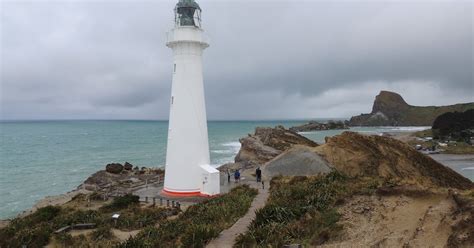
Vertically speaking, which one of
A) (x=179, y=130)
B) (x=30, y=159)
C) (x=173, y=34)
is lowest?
(x=30, y=159)

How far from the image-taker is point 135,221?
15.8 metres

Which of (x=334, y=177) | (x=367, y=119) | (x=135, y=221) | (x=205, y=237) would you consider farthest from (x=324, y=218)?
(x=367, y=119)

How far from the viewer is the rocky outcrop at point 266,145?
39.4 metres

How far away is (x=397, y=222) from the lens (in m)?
9.26

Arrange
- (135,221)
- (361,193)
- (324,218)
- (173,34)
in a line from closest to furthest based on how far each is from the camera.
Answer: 1. (324,218)
2. (361,193)
3. (135,221)
4. (173,34)

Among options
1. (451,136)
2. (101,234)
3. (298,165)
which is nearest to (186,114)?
(298,165)

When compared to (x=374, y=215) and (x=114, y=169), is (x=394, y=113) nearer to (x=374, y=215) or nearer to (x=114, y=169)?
(x=114, y=169)

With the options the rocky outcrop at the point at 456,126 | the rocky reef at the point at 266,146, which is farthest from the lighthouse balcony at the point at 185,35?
the rocky outcrop at the point at 456,126

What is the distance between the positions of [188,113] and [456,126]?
Result: 6438 centimetres

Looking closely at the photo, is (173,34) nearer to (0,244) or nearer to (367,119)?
(0,244)

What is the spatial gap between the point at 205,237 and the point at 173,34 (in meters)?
12.2

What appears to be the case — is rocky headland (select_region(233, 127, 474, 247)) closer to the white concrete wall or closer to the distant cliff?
the white concrete wall

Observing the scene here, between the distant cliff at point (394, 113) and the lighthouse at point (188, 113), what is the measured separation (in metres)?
165

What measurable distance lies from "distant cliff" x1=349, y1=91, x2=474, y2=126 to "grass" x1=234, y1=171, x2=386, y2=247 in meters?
169
